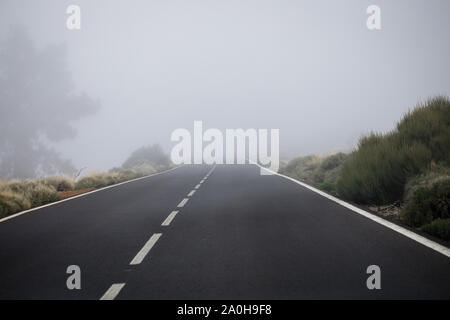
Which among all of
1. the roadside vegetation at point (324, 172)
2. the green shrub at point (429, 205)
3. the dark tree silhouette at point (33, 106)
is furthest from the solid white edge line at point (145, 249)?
the dark tree silhouette at point (33, 106)

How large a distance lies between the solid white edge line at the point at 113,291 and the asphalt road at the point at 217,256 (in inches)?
0.4

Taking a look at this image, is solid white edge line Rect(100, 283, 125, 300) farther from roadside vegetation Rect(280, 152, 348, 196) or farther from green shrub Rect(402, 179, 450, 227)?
roadside vegetation Rect(280, 152, 348, 196)

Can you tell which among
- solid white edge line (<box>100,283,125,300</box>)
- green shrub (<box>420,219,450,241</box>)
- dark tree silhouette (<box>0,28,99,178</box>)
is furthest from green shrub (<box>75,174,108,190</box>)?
dark tree silhouette (<box>0,28,99,178</box>)

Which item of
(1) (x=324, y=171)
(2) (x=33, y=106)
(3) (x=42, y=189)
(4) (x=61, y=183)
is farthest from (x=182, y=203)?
(2) (x=33, y=106)

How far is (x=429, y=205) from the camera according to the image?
19.3 ft

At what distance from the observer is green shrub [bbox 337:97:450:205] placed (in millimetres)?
7891

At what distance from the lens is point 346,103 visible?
560 ft

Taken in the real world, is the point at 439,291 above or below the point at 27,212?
above

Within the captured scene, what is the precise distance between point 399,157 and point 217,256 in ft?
19.0

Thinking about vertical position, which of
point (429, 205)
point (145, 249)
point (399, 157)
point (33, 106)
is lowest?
point (145, 249)

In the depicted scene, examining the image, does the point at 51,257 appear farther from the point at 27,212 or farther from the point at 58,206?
the point at 58,206

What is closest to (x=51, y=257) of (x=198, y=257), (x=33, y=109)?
(x=198, y=257)

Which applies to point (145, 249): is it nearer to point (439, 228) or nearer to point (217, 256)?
point (217, 256)
